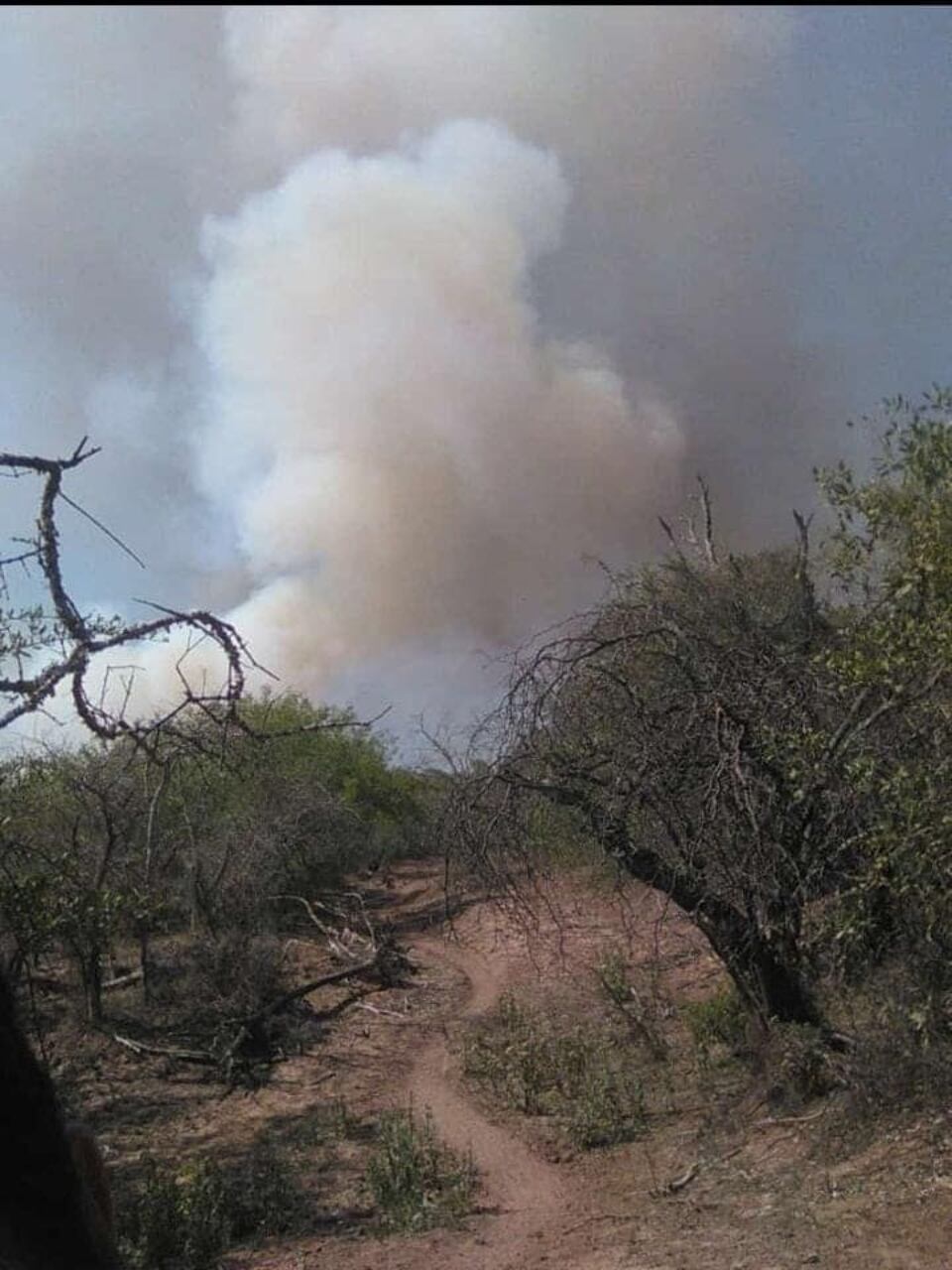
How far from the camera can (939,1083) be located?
7938 millimetres

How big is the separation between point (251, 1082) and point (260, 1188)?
3.18m

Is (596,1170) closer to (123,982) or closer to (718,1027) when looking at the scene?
(718,1027)

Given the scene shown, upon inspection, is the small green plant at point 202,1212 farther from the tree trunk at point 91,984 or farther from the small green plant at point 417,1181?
the tree trunk at point 91,984

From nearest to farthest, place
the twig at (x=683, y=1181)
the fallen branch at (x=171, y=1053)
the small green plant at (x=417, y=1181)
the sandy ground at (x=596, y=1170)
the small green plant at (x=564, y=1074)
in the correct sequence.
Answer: the sandy ground at (x=596, y=1170) → the twig at (x=683, y=1181) → the small green plant at (x=417, y=1181) → the small green plant at (x=564, y=1074) → the fallen branch at (x=171, y=1053)

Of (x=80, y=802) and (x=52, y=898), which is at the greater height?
(x=80, y=802)

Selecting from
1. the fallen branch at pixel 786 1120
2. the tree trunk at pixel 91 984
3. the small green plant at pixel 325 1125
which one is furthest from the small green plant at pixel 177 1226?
the tree trunk at pixel 91 984

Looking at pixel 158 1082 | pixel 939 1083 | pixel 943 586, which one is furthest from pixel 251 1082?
pixel 943 586

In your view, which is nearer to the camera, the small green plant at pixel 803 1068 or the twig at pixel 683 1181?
the twig at pixel 683 1181

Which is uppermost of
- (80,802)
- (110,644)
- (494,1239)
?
(80,802)

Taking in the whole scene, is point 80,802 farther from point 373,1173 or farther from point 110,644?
point 110,644

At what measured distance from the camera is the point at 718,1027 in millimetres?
11109

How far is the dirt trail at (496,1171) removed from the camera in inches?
304

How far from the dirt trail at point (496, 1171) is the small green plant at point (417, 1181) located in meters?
0.18

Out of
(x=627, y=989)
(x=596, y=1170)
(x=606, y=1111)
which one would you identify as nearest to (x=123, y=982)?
(x=627, y=989)
